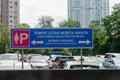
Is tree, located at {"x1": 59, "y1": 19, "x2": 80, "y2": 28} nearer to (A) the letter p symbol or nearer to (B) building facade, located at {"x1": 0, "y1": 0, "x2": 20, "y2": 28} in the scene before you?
(B) building facade, located at {"x1": 0, "y1": 0, "x2": 20, "y2": 28}

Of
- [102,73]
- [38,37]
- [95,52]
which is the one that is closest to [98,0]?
[95,52]

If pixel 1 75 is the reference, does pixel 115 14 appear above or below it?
above

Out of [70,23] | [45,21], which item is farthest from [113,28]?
[45,21]

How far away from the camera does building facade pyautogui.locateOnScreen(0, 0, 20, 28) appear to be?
517ft

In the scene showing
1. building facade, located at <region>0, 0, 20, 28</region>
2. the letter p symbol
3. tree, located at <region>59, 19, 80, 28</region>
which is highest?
building facade, located at <region>0, 0, 20, 28</region>

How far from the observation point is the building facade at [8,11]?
157500 millimetres

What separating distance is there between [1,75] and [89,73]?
7.46 feet

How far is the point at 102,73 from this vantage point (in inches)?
375

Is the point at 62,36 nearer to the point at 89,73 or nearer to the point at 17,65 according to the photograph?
the point at 17,65

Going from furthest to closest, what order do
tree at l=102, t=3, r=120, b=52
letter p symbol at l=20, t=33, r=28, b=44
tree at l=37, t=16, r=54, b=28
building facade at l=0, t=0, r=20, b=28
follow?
building facade at l=0, t=0, r=20, b=28 < tree at l=37, t=16, r=54, b=28 < tree at l=102, t=3, r=120, b=52 < letter p symbol at l=20, t=33, r=28, b=44

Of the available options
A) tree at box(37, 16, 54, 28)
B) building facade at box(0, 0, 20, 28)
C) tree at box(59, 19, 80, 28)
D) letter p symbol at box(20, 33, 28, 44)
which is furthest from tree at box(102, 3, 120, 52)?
building facade at box(0, 0, 20, 28)

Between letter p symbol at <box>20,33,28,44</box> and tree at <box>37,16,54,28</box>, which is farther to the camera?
tree at <box>37,16,54,28</box>

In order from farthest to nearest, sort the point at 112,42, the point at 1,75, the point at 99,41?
the point at 99,41
the point at 112,42
the point at 1,75

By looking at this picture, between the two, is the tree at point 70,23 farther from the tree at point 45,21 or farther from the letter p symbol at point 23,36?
the letter p symbol at point 23,36
